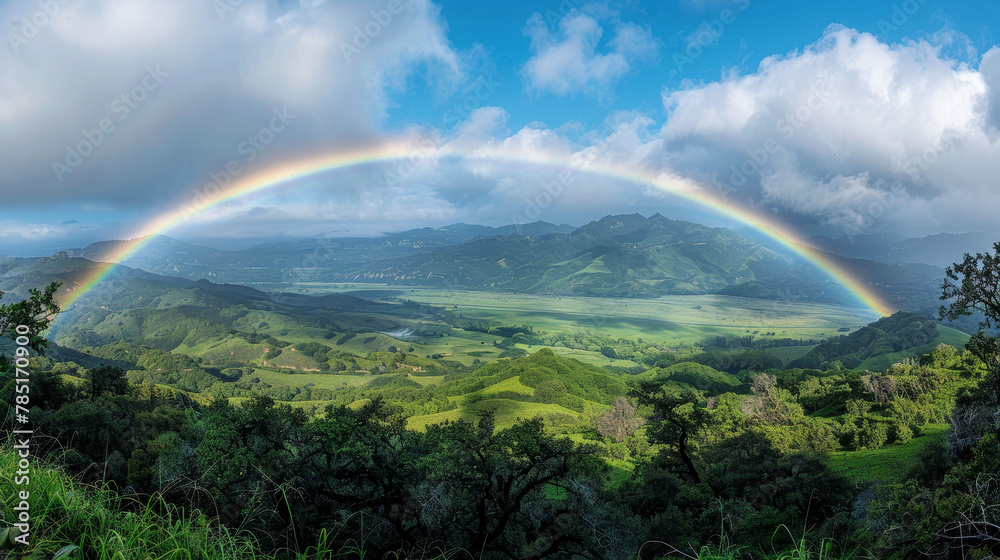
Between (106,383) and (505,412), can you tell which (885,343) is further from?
(106,383)

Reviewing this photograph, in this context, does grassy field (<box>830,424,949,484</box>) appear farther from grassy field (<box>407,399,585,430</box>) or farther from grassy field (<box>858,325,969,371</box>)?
grassy field (<box>858,325,969,371</box>)

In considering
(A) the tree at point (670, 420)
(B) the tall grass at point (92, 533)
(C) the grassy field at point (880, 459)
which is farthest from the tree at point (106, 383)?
(C) the grassy field at point (880, 459)

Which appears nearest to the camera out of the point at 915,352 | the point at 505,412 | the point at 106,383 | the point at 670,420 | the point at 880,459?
the point at 670,420

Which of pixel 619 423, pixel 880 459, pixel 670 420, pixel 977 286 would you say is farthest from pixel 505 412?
pixel 977 286

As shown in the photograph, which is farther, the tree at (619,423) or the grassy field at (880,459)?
the tree at (619,423)

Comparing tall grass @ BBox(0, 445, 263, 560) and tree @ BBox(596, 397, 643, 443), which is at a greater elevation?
tall grass @ BBox(0, 445, 263, 560)

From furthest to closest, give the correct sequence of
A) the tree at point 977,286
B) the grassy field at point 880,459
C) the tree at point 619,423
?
1. the tree at point 619,423
2. the grassy field at point 880,459
3. the tree at point 977,286

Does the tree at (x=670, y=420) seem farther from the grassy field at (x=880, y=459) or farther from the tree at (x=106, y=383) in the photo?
the tree at (x=106, y=383)

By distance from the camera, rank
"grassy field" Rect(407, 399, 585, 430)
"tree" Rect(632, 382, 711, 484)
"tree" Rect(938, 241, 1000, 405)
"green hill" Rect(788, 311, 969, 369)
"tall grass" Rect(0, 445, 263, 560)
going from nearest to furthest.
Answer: "tall grass" Rect(0, 445, 263, 560), "tree" Rect(938, 241, 1000, 405), "tree" Rect(632, 382, 711, 484), "grassy field" Rect(407, 399, 585, 430), "green hill" Rect(788, 311, 969, 369)

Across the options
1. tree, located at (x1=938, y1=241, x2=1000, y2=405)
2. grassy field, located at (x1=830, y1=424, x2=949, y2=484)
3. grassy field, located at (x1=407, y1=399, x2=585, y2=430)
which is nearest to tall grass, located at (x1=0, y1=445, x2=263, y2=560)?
tree, located at (x1=938, y1=241, x2=1000, y2=405)
